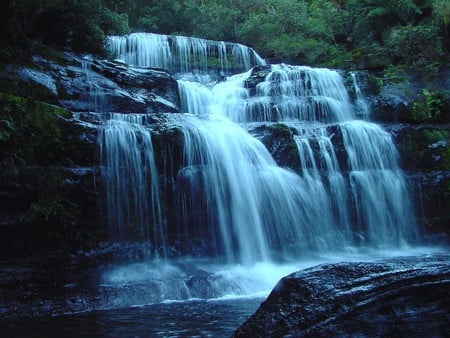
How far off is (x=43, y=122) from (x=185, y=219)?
125 inches

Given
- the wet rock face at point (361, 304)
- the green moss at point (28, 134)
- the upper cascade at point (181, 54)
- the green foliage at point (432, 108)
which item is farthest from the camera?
the upper cascade at point (181, 54)

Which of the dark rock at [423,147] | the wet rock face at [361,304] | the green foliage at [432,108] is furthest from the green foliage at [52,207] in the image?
the green foliage at [432,108]

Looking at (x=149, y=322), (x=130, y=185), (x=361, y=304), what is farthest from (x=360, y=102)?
(x=361, y=304)

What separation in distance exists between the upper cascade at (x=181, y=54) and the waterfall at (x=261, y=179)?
3324 mm

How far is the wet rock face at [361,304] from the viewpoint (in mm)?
3055

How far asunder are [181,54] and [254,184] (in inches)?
419

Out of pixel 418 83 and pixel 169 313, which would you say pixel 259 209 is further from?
pixel 418 83

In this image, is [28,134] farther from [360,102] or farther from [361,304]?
[360,102]

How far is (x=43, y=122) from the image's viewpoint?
728 cm

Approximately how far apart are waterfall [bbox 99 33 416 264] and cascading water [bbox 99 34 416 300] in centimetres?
2

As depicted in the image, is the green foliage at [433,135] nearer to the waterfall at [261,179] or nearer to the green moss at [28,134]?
the waterfall at [261,179]

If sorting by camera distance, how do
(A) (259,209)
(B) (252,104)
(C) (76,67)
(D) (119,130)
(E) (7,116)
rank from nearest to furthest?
(E) (7,116), (D) (119,130), (A) (259,209), (C) (76,67), (B) (252,104)

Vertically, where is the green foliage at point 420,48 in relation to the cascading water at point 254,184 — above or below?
above

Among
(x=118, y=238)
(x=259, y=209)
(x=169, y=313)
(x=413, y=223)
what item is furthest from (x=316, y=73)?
(x=169, y=313)
